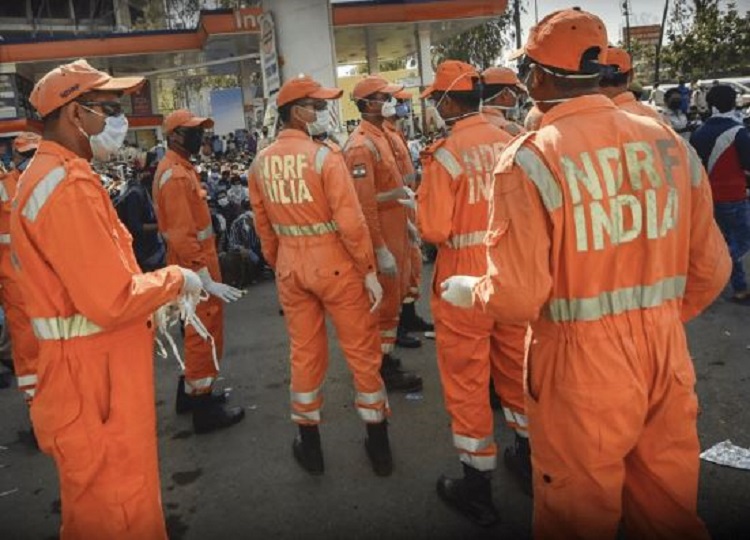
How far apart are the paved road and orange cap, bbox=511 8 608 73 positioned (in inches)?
89.0

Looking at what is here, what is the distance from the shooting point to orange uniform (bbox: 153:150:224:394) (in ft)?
14.3

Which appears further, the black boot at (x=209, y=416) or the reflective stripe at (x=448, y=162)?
the black boot at (x=209, y=416)

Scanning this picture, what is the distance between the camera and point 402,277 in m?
5.42

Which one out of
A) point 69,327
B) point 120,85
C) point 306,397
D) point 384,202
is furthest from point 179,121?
point 69,327

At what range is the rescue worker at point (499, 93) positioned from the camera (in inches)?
194

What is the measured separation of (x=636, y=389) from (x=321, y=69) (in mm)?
8993

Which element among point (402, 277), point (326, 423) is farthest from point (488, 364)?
point (402, 277)

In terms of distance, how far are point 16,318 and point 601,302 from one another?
163 inches

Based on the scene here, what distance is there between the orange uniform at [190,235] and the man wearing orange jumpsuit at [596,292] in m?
2.82

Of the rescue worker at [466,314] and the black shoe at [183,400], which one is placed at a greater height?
the rescue worker at [466,314]

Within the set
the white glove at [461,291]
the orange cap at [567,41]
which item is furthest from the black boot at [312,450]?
the orange cap at [567,41]

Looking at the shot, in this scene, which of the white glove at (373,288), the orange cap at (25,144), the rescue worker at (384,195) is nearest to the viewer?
the white glove at (373,288)

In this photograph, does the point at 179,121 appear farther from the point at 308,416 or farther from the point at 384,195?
the point at 308,416

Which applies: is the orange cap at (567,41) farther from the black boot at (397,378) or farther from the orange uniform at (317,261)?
the black boot at (397,378)
